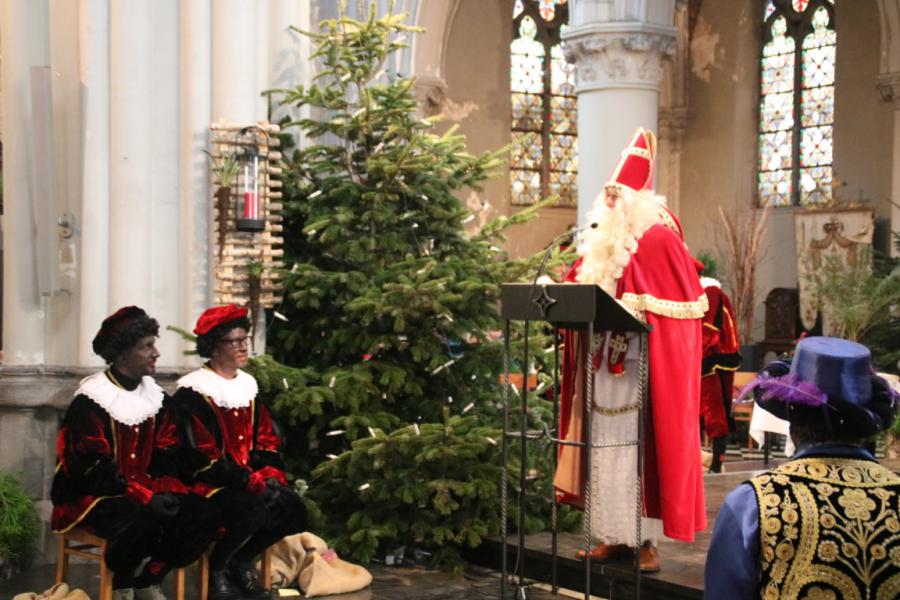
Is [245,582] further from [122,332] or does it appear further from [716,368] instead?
[716,368]

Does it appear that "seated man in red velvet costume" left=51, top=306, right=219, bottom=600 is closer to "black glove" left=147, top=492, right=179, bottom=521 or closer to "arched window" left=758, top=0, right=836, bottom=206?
"black glove" left=147, top=492, right=179, bottom=521

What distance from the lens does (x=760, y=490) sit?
9.57 feet

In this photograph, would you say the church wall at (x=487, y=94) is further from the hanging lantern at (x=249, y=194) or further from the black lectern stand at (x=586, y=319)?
the black lectern stand at (x=586, y=319)

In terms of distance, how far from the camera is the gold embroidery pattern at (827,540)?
9.46 feet

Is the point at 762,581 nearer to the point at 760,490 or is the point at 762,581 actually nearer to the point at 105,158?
the point at 760,490

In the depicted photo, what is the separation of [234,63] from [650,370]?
129 inches

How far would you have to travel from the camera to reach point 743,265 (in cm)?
1939

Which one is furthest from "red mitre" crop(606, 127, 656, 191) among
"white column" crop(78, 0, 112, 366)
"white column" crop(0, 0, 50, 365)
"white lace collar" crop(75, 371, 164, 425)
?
"white column" crop(0, 0, 50, 365)

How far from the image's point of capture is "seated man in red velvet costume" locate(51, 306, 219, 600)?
243 inches

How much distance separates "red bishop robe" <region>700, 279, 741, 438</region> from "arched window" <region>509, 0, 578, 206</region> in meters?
11.7

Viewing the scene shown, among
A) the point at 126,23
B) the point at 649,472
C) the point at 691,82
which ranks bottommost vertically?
the point at 649,472

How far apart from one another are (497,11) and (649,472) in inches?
648

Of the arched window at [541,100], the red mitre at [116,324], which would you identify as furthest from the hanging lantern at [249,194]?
the arched window at [541,100]

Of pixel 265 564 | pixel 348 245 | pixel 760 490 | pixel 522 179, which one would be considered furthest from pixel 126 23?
pixel 522 179
